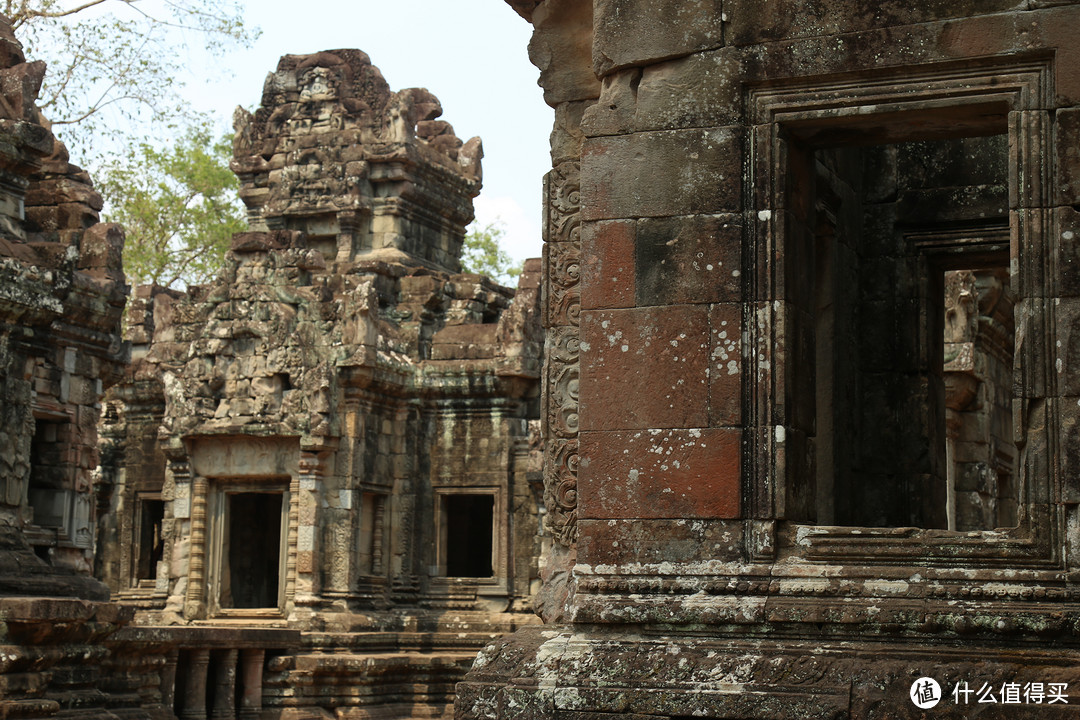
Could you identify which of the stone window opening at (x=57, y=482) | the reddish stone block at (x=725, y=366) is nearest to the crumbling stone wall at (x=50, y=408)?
the stone window opening at (x=57, y=482)

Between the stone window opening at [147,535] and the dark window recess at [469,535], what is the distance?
3.67m

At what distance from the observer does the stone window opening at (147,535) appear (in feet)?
65.0

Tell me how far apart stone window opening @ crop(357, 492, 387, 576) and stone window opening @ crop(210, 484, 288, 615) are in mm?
897

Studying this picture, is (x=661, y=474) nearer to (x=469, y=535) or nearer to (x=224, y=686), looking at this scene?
(x=224, y=686)

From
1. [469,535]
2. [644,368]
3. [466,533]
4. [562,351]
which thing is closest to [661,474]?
[644,368]

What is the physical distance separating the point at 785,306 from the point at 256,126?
16.7 meters

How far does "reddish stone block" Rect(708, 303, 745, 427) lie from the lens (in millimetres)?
5660

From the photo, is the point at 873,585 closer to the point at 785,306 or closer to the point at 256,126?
the point at 785,306

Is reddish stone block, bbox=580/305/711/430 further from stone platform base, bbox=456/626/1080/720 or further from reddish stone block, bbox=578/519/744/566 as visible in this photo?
stone platform base, bbox=456/626/1080/720

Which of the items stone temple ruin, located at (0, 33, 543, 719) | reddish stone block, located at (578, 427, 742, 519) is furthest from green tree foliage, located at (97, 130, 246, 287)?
reddish stone block, located at (578, 427, 742, 519)

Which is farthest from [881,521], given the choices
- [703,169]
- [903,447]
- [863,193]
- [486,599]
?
[486,599]

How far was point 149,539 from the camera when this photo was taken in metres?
20.2

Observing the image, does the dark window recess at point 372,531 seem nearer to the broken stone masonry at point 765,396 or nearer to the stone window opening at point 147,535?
the stone window opening at point 147,535

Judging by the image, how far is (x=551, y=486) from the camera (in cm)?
672
